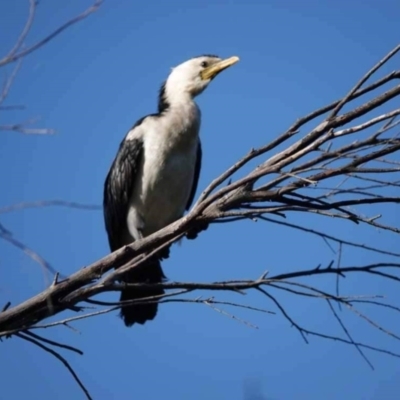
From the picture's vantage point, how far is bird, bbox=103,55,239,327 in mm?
5488

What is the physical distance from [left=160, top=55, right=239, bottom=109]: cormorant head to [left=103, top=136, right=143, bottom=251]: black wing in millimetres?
609

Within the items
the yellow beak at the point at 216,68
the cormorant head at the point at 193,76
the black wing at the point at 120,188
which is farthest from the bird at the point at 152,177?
the yellow beak at the point at 216,68

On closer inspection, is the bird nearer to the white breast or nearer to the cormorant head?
the white breast

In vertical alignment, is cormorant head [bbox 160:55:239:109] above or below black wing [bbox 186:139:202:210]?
above

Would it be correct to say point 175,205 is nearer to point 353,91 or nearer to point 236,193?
point 236,193

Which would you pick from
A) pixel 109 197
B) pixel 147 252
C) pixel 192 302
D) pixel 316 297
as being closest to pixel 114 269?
pixel 147 252

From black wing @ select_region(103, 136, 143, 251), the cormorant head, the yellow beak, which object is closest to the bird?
black wing @ select_region(103, 136, 143, 251)

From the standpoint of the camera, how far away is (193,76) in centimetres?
608

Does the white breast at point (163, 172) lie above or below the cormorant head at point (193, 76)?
below

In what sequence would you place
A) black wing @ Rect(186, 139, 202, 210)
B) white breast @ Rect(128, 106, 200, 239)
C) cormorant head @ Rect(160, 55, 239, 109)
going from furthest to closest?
cormorant head @ Rect(160, 55, 239, 109) < black wing @ Rect(186, 139, 202, 210) < white breast @ Rect(128, 106, 200, 239)

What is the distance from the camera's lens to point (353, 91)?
293cm

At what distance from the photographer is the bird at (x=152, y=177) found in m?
5.49

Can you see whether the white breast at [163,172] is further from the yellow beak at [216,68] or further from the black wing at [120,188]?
the yellow beak at [216,68]

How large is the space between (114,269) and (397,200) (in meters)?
1.47
